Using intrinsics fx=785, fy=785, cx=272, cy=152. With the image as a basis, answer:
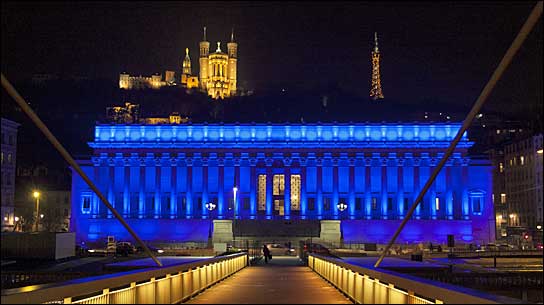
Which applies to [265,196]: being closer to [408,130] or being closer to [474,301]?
[408,130]

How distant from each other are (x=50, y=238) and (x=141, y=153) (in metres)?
76.2

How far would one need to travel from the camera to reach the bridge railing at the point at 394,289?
12.1 metres

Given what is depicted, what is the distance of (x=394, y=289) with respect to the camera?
16125mm

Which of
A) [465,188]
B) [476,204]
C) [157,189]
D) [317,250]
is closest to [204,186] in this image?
[157,189]

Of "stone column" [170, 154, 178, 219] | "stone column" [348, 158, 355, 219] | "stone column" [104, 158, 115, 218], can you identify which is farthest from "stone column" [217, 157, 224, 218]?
"stone column" [348, 158, 355, 219]

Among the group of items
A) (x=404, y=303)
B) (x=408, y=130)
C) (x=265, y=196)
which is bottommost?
(x=404, y=303)

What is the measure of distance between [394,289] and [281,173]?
11069 cm

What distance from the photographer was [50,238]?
52188 millimetres

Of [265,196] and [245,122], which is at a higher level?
[245,122]

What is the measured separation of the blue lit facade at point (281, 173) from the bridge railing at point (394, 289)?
96.9m

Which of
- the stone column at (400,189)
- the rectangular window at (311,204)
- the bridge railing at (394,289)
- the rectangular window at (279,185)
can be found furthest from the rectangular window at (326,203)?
the bridge railing at (394,289)

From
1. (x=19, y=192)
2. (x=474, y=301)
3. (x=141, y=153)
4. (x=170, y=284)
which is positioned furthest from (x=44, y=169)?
(x=474, y=301)

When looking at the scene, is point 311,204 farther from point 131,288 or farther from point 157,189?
point 131,288

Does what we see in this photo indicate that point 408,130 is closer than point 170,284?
No
